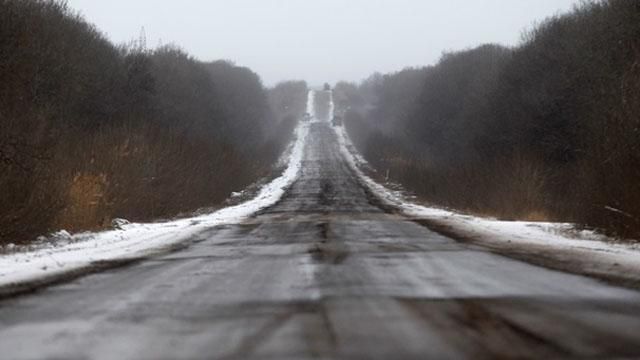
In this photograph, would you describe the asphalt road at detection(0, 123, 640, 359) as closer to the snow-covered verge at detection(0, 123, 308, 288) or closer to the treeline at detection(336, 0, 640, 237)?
the snow-covered verge at detection(0, 123, 308, 288)

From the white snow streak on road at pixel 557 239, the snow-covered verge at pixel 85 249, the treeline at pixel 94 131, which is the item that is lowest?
the snow-covered verge at pixel 85 249

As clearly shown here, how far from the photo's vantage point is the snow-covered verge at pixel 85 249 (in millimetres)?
10281

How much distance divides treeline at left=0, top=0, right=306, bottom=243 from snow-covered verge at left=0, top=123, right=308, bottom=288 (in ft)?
2.97

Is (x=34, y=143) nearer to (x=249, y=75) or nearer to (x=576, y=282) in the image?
(x=576, y=282)

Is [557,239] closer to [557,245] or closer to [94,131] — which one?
[557,245]

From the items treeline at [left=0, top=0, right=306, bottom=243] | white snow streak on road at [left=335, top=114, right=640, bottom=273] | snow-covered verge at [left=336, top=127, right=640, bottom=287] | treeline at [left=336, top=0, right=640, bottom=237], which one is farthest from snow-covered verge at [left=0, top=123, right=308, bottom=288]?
treeline at [left=336, top=0, right=640, bottom=237]

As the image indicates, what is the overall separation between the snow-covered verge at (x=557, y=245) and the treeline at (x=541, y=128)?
0.99 metres

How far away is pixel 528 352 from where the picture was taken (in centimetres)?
516

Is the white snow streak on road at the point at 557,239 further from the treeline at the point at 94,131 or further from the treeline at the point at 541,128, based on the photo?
the treeline at the point at 94,131

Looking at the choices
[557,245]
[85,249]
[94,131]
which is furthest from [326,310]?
[94,131]

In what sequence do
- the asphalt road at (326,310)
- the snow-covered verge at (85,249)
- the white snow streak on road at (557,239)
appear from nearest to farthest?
the asphalt road at (326,310)
the snow-covered verge at (85,249)
the white snow streak on road at (557,239)

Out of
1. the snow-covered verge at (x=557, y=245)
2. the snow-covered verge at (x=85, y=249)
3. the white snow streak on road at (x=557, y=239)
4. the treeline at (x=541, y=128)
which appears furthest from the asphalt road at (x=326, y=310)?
the treeline at (x=541, y=128)

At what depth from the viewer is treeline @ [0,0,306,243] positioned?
51.5 feet

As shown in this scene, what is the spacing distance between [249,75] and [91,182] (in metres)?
85.2
